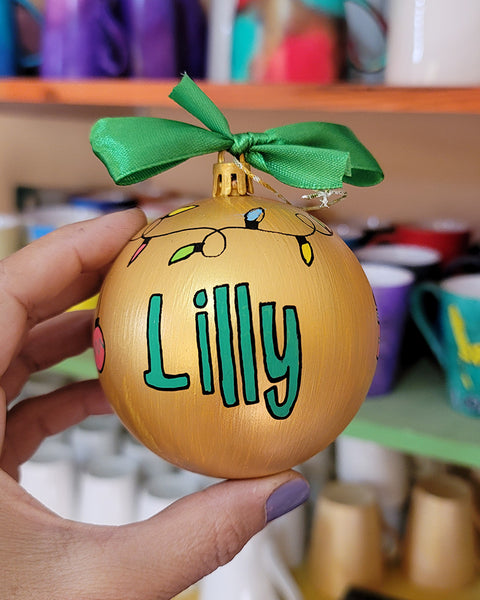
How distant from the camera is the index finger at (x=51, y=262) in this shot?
470 mm

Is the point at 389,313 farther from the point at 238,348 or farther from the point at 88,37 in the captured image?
the point at 88,37

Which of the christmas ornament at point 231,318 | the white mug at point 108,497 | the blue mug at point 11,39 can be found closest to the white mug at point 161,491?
the white mug at point 108,497

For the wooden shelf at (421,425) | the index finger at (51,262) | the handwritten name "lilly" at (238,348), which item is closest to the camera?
the handwritten name "lilly" at (238,348)

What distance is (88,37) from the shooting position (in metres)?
0.80

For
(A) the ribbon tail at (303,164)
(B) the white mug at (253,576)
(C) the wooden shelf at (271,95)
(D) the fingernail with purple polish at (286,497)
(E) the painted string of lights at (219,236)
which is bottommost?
(B) the white mug at (253,576)

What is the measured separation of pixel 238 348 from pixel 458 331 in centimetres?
34

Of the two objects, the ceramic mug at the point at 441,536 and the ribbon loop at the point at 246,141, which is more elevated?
the ribbon loop at the point at 246,141

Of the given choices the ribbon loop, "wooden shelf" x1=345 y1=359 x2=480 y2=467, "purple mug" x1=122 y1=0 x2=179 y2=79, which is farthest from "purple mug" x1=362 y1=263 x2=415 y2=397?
"purple mug" x1=122 y1=0 x2=179 y2=79

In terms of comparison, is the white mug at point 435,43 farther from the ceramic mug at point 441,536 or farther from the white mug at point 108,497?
the white mug at point 108,497

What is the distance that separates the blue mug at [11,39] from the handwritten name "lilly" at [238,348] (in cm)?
68

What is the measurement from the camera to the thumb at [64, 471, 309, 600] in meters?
0.38

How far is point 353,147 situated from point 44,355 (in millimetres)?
384

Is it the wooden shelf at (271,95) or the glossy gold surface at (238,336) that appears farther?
the wooden shelf at (271,95)

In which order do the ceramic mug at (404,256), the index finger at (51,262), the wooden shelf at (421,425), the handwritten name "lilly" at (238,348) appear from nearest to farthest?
the handwritten name "lilly" at (238,348) → the index finger at (51,262) → the wooden shelf at (421,425) → the ceramic mug at (404,256)
